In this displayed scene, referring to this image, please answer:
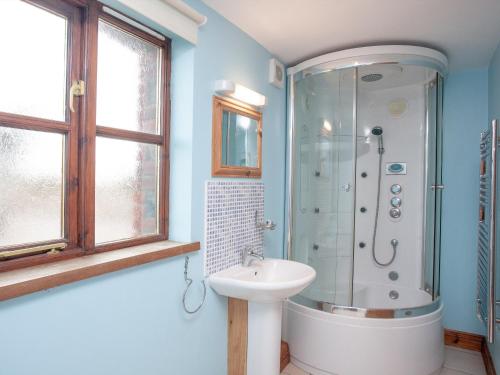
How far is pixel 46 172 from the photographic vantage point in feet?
4.38

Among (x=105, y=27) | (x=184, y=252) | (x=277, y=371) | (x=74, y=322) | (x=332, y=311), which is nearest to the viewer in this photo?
(x=74, y=322)

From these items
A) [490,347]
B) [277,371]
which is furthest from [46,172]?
[490,347]

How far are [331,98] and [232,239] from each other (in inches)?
53.5

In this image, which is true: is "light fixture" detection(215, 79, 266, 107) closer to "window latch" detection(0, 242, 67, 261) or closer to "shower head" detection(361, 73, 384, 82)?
"shower head" detection(361, 73, 384, 82)

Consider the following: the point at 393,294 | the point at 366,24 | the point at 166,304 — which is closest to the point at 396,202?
the point at 393,294

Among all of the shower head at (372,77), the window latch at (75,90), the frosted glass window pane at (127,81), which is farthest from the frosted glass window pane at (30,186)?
the shower head at (372,77)

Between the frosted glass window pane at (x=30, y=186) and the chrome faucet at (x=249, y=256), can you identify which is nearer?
the frosted glass window pane at (x=30, y=186)

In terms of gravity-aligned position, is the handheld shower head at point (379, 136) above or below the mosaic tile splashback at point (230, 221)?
above

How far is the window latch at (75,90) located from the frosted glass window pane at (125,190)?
193 millimetres

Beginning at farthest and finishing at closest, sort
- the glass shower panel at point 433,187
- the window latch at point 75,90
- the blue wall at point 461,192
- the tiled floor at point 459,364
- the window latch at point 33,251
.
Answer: the blue wall at point 461,192
the glass shower panel at point 433,187
the tiled floor at point 459,364
the window latch at point 75,90
the window latch at point 33,251

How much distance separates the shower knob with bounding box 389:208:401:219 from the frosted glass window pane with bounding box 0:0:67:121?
8.87 feet

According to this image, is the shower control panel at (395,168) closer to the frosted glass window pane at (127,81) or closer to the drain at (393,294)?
the drain at (393,294)

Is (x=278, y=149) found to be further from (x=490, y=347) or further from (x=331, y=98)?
(x=490, y=347)

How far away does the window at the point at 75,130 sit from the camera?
124 centimetres
